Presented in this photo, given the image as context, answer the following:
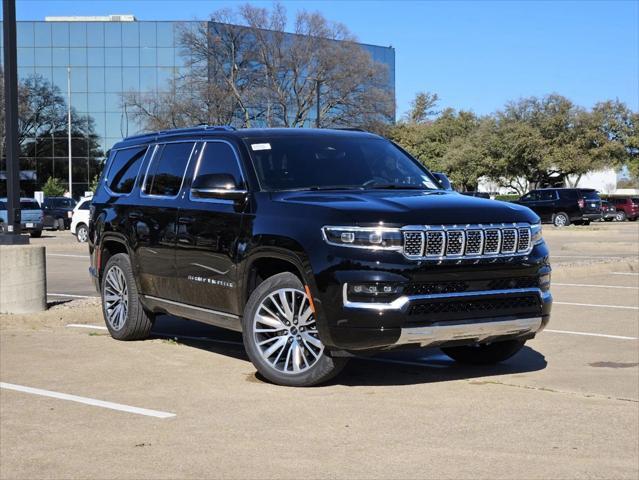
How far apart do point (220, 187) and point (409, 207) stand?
5.47 feet

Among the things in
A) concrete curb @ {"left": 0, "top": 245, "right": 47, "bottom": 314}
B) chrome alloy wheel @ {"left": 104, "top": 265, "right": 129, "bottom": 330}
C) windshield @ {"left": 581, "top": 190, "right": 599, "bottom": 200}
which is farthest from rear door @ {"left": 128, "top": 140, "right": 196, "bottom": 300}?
windshield @ {"left": 581, "top": 190, "right": 599, "bottom": 200}

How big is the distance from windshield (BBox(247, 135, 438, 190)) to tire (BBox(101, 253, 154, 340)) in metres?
2.21

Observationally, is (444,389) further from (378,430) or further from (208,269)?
(208,269)

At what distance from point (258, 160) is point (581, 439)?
11.1ft

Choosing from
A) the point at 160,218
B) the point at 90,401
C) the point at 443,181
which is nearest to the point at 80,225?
the point at 160,218

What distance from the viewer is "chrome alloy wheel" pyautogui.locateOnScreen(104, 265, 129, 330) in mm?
9055

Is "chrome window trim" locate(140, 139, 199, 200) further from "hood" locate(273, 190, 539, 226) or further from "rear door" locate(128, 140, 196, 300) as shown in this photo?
"hood" locate(273, 190, 539, 226)

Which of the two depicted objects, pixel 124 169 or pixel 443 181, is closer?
pixel 443 181

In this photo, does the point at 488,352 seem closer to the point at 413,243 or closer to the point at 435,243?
the point at 435,243

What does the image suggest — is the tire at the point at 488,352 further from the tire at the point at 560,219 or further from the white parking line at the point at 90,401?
the tire at the point at 560,219

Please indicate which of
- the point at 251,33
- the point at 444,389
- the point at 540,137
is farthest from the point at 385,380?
the point at 540,137

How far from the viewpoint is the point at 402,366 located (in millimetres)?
7793

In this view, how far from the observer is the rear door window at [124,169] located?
916 centimetres

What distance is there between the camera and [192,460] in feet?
16.8
